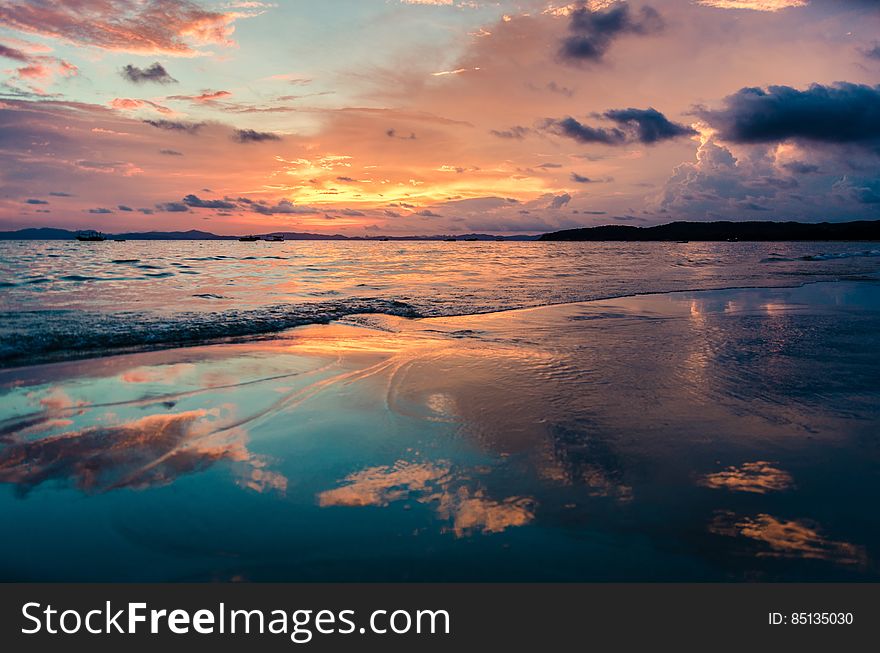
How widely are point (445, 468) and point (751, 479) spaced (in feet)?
8.83

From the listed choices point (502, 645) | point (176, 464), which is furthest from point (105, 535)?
point (502, 645)

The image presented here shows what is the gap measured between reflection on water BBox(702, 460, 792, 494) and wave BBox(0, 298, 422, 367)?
10.7m

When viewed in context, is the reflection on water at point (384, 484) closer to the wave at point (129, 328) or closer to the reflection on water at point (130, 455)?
the reflection on water at point (130, 455)

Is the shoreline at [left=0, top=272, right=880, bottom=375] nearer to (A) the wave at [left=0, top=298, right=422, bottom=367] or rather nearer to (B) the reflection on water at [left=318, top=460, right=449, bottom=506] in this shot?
(A) the wave at [left=0, top=298, right=422, bottom=367]

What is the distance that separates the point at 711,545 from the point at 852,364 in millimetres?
7427

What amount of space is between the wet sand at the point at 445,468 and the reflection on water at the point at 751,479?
2cm

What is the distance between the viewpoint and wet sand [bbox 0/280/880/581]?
339 centimetres

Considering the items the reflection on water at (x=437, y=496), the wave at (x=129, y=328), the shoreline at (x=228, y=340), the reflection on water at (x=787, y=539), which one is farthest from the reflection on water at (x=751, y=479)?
the wave at (x=129, y=328)

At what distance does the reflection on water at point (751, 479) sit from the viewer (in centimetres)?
426

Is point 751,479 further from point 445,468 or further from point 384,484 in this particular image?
point 384,484

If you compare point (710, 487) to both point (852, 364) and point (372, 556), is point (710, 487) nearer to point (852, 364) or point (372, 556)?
point (372, 556)

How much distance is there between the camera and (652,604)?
3.11 meters

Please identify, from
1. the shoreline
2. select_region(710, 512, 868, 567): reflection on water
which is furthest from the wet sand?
the shoreline

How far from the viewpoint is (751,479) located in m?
4.41
